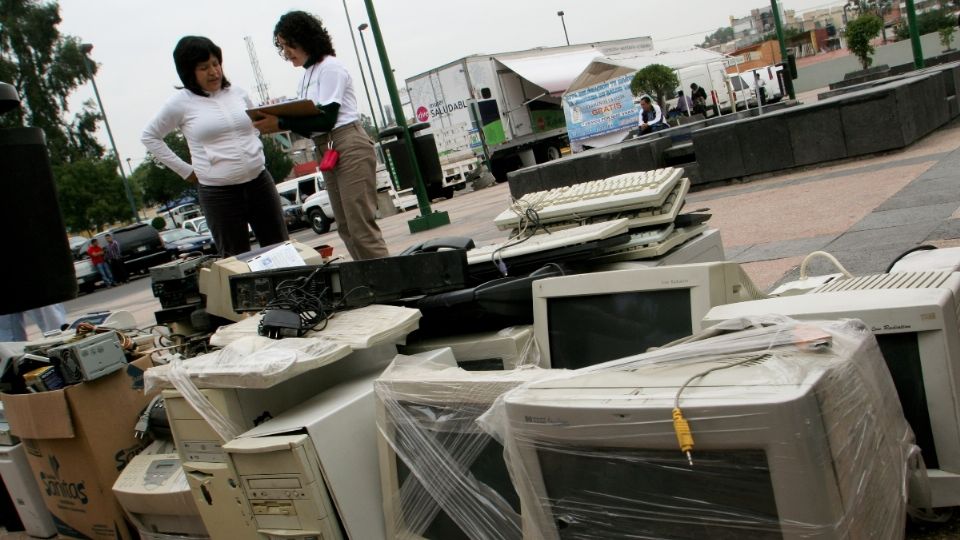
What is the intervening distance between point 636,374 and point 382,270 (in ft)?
4.34

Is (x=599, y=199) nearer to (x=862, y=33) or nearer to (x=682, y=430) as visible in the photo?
(x=682, y=430)

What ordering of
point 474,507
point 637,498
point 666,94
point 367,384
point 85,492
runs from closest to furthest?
point 637,498, point 474,507, point 367,384, point 85,492, point 666,94

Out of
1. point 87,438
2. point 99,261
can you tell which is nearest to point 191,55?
point 87,438

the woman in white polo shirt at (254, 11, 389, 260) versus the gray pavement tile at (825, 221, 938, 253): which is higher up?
the woman in white polo shirt at (254, 11, 389, 260)

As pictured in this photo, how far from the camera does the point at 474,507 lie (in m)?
2.04

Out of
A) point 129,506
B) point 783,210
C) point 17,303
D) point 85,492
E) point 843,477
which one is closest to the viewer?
point 843,477

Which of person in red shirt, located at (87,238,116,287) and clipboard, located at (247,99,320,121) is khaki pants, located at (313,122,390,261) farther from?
person in red shirt, located at (87,238,116,287)

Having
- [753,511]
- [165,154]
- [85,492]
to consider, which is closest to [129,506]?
[85,492]

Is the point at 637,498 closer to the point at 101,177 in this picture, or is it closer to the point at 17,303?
the point at 17,303

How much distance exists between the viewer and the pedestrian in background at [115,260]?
23.1 meters

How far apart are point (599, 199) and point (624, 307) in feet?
3.33

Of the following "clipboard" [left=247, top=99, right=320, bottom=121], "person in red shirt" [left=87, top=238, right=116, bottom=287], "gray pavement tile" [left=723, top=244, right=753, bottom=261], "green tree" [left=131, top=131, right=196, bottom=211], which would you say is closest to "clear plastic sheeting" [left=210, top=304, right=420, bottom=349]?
"clipboard" [left=247, top=99, right=320, bottom=121]

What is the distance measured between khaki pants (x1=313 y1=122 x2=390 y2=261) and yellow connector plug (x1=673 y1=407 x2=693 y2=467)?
3167 mm

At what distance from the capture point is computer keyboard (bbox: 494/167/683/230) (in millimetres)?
3080
